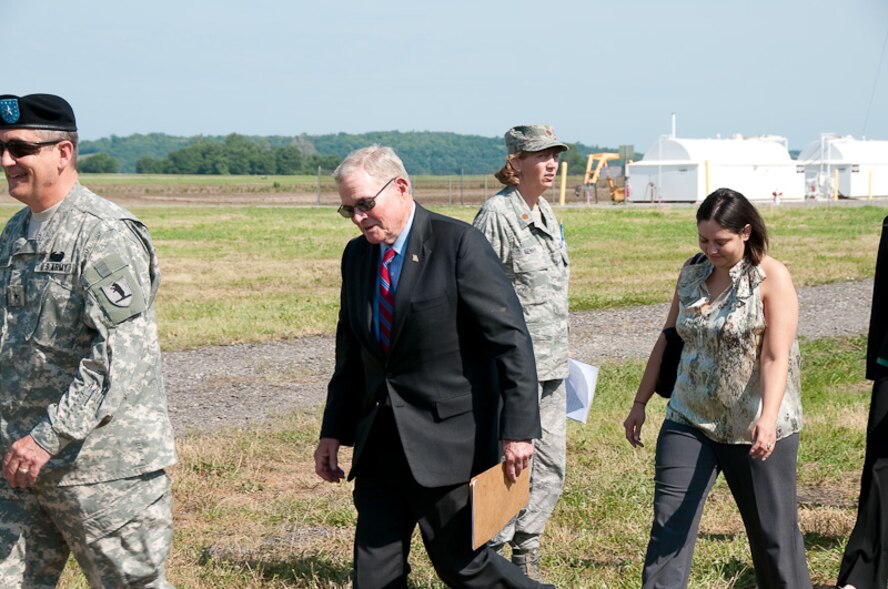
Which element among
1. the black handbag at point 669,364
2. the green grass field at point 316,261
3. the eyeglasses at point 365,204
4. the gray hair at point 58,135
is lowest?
the green grass field at point 316,261

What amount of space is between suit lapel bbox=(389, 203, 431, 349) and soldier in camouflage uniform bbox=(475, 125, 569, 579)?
141 cm

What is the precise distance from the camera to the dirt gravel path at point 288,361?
31.2 ft

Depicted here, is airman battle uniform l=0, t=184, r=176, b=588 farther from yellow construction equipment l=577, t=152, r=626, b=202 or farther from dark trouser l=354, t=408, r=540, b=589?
yellow construction equipment l=577, t=152, r=626, b=202

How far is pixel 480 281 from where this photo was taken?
401 centimetres

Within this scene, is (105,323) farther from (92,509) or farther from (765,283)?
(765,283)

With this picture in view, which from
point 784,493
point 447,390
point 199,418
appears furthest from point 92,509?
point 199,418

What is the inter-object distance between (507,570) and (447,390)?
0.65m

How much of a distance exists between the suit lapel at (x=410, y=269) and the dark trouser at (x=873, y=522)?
6.88ft

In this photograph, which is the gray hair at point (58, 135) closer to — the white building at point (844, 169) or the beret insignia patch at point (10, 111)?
the beret insignia patch at point (10, 111)

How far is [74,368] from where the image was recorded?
3.84 metres

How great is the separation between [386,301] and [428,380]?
0.98 feet

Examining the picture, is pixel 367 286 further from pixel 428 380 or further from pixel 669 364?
pixel 669 364

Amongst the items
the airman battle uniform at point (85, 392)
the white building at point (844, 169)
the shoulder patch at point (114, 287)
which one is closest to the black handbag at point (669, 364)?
the airman battle uniform at point (85, 392)

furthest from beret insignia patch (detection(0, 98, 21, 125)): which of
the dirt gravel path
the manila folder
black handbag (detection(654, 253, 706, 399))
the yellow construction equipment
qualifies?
the yellow construction equipment
